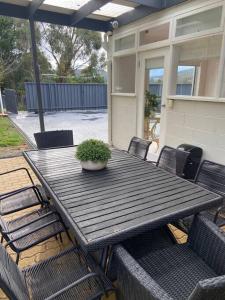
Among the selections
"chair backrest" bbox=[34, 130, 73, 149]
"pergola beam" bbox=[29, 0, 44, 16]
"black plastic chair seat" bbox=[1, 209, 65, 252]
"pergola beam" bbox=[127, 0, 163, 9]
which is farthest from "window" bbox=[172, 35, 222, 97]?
"black plastic chair seat" bbox=[1, 209, 65, 252]

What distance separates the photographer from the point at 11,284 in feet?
3.21

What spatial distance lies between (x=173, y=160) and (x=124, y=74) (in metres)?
3.19

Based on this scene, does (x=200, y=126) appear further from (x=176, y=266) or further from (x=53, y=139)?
(x=176, y=266)

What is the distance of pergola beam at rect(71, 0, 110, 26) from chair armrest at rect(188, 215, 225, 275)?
10.9 ft

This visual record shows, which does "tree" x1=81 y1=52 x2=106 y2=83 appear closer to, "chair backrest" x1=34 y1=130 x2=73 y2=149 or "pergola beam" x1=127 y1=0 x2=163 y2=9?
"pergola beam" x1=127 y1=0 x2=163 y2=9

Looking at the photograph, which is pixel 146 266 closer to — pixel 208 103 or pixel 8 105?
pixel 208 103

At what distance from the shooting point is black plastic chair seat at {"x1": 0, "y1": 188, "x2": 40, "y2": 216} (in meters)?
2.07

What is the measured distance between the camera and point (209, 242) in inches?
53.7

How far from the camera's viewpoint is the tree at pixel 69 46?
13312 mm

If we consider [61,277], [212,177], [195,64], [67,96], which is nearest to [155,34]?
[195,64]

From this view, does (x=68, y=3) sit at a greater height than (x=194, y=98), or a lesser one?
greater

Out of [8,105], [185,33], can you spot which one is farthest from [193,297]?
[8,105]

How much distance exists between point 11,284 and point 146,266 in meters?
0.79

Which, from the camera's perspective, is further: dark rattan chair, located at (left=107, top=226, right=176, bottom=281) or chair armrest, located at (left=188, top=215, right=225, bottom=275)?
dark rattan chair, located at (left=107, top=226, right=176, bottom=281)
